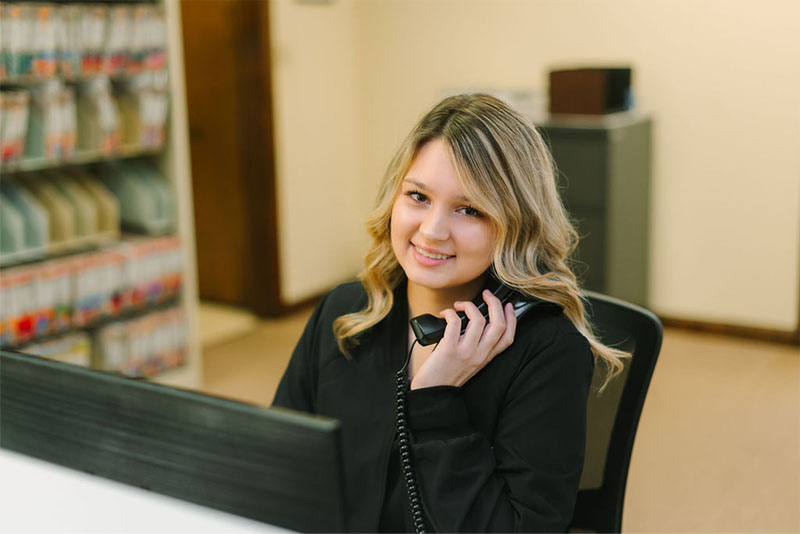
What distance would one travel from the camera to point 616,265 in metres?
4.00

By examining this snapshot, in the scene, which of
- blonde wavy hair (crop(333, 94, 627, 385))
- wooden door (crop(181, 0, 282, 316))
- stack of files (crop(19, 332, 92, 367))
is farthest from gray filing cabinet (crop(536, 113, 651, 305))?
blonde wavy hair (crop(333, 94, 627, 385))

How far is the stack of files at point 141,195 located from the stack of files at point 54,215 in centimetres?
4

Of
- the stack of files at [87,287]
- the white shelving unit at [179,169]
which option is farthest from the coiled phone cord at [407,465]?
the white shelving unit at [179,169]

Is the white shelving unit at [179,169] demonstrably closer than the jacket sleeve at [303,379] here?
No

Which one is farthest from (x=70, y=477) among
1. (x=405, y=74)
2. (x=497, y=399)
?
(x=405, y=74)

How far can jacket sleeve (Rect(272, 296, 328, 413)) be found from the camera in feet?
5.17

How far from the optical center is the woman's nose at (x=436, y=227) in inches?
52.2

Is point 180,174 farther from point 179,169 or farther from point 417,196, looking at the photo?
point 417,196

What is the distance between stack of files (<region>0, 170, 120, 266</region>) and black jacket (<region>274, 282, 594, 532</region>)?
2.00 meters

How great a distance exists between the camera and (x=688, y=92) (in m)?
4.10

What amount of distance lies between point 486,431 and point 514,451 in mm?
83

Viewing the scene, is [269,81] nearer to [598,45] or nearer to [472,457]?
[598,45]

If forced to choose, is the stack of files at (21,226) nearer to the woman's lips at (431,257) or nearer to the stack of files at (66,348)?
the stack of files at (66,348)

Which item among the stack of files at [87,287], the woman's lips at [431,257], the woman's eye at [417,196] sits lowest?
the stack of files at [87,287]
